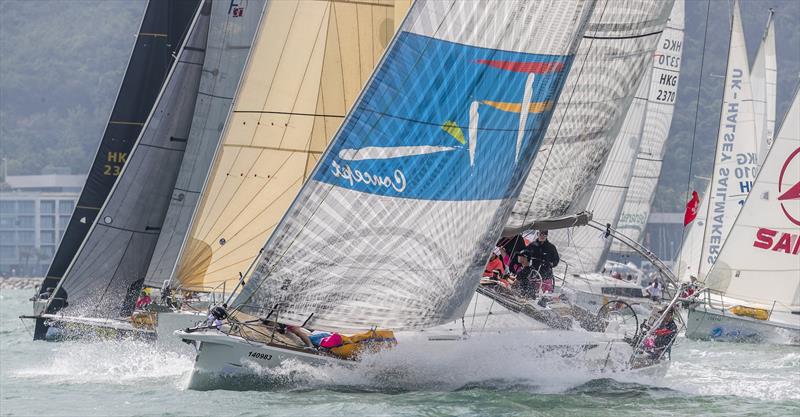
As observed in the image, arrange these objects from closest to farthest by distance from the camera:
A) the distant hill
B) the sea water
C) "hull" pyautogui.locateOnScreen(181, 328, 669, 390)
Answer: the sea water, "hull" pyautogui.locateOnScreen(181, 328, 669, 390), the distant hill

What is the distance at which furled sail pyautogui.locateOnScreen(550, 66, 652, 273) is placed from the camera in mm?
27516

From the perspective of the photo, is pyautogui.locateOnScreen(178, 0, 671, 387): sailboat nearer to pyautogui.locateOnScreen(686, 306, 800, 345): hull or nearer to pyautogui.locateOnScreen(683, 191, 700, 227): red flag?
pyautogui.locateOnScreen(686, 306, 800, 345): hull

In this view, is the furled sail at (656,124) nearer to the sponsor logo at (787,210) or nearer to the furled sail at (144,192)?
the sponsor logo at (787,210)

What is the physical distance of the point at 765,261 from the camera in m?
22.5

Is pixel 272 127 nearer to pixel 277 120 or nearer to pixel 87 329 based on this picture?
pixel 277 120

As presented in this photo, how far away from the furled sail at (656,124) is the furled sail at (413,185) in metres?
17.7

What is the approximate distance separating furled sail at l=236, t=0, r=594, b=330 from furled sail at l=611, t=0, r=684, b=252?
1771 centimetres

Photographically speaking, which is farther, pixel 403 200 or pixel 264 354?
pixel 403 200

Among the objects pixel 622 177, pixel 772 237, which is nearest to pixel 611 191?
pixel 622 177

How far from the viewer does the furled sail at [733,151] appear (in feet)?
91.4

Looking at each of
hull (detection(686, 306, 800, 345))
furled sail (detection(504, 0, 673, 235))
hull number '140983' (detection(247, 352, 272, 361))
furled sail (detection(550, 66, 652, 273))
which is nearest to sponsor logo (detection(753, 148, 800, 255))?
hull (detection(686, 306, 800, 345))

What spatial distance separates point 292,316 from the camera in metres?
12.9

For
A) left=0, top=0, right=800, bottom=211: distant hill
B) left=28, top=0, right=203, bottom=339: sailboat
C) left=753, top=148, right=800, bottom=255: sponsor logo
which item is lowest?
left=753, top=148, right=800, bottom=255: sponsor logo

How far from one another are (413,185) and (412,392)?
1817mm
